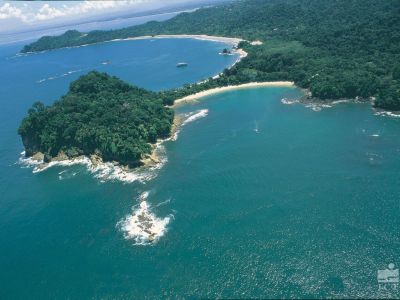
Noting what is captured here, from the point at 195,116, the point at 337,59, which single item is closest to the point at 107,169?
the point at 195,116

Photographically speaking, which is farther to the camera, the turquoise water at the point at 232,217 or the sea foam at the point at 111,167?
the sea foam at the point at 111,167

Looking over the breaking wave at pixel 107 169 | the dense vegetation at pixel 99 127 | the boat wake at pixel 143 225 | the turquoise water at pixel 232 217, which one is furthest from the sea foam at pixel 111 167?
the boat wake at pixel 143 225

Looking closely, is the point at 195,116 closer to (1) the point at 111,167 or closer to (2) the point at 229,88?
(2) the point at 229,88

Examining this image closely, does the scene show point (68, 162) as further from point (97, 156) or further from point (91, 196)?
point (91, 196)

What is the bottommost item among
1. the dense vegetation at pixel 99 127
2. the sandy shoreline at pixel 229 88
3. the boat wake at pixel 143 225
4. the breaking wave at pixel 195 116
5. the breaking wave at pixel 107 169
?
the boat wake at pixel 143 225

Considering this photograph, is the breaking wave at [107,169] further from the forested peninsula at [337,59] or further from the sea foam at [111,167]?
the forested peninsula at [337,59]

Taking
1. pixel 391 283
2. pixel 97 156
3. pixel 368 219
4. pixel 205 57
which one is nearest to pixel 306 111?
pixel 368 219
